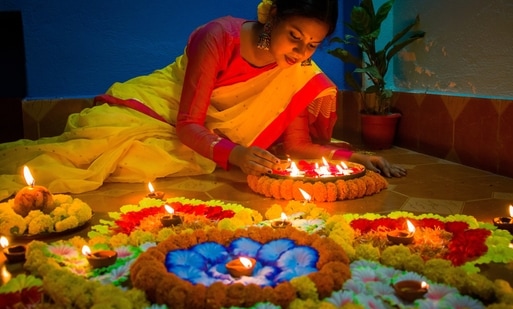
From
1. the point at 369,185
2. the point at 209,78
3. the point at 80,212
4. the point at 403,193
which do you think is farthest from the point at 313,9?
the point at 80,212

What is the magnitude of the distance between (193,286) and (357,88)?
8.69 feet

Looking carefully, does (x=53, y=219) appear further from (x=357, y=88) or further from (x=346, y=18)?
(x=346, y=18)

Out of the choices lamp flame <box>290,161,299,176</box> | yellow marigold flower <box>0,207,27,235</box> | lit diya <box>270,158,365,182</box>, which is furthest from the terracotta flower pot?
yellow marigold flower <box>0,207,27,235</box>

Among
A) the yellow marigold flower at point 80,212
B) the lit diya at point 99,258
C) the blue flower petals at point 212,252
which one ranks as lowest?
the yellow marigold flower at point 80,212

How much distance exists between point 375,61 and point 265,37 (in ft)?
3.92

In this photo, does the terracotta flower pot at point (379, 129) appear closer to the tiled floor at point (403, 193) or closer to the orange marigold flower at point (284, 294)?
the tiled floor at point (403, 193)

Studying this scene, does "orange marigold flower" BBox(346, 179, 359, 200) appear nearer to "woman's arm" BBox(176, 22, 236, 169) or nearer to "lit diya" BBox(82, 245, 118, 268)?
"woman's arm" BBox(176, 22, 236, 169)

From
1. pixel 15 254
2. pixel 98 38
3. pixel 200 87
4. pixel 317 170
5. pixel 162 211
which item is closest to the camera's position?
pixel 15 254

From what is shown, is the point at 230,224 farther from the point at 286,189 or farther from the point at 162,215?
the point at 286,189

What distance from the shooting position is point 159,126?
291 centimetres

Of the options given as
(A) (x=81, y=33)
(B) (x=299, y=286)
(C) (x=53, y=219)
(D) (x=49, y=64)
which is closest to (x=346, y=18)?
(A) (x=81, y=33)

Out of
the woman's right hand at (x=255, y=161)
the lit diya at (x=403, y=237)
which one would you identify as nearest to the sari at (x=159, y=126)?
the woman's right hand at (x=255, y=161)

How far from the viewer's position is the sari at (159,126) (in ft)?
8.64

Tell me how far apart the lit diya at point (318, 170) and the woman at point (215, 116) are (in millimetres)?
84
